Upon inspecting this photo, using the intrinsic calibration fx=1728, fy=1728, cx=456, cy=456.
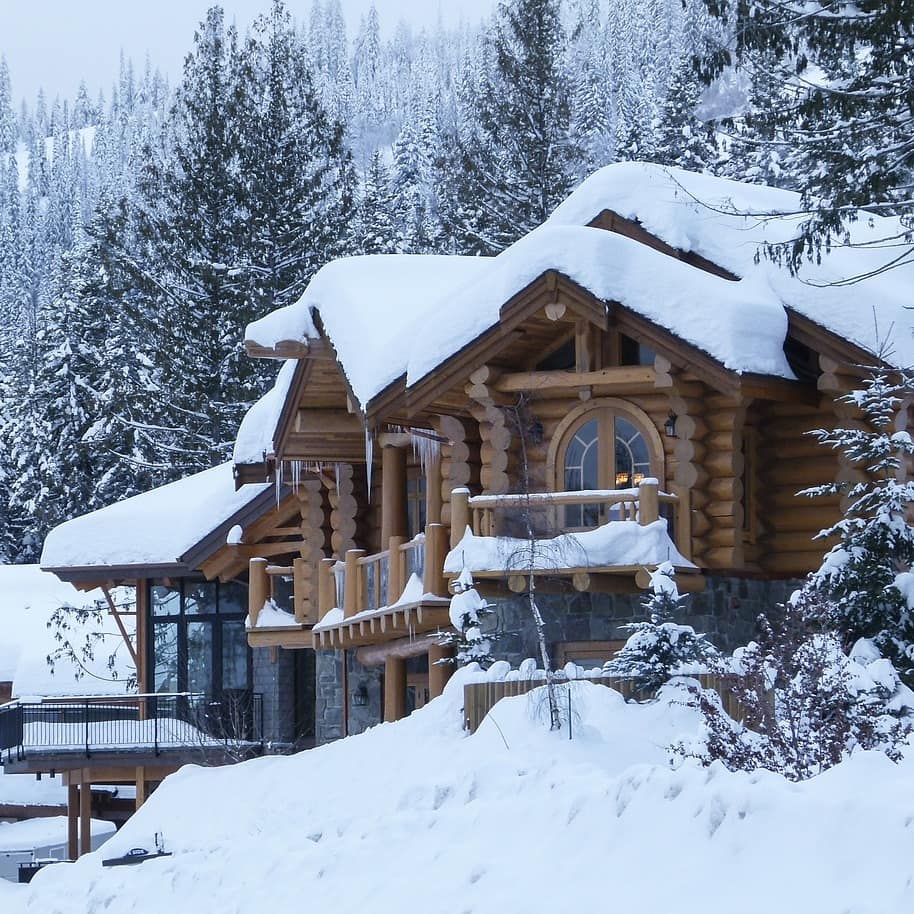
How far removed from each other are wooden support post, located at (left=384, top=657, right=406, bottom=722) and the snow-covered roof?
4.23 metres

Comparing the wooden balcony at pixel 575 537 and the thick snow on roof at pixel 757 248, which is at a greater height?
the thick snow on roof at pixel 757 248

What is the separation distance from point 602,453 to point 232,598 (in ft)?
41.9

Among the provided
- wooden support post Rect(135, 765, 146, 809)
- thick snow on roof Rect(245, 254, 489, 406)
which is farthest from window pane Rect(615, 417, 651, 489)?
wooden support post Rect(135, 765, 146, 809)

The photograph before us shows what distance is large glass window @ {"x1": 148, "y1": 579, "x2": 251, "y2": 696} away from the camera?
1221 inches

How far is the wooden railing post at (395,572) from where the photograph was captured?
72.0 ft

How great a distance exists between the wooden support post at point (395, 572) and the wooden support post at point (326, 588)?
2797mm

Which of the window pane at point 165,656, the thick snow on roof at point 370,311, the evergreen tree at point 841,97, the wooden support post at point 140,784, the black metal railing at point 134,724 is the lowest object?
the wooden support post at point 140,784

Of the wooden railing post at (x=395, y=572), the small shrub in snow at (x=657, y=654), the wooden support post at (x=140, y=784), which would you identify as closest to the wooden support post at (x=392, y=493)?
the wooden railing post at (x=395, y=572)

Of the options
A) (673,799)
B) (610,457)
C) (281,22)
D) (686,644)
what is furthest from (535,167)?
(673,799)

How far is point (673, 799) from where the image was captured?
10234 mm

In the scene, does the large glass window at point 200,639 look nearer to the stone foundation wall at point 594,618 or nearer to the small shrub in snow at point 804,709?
the stone foundation wall at point 594,618

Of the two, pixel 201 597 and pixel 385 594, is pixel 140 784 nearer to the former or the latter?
pixel 201 597

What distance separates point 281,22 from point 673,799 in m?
32.6

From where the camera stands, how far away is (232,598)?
103ft
